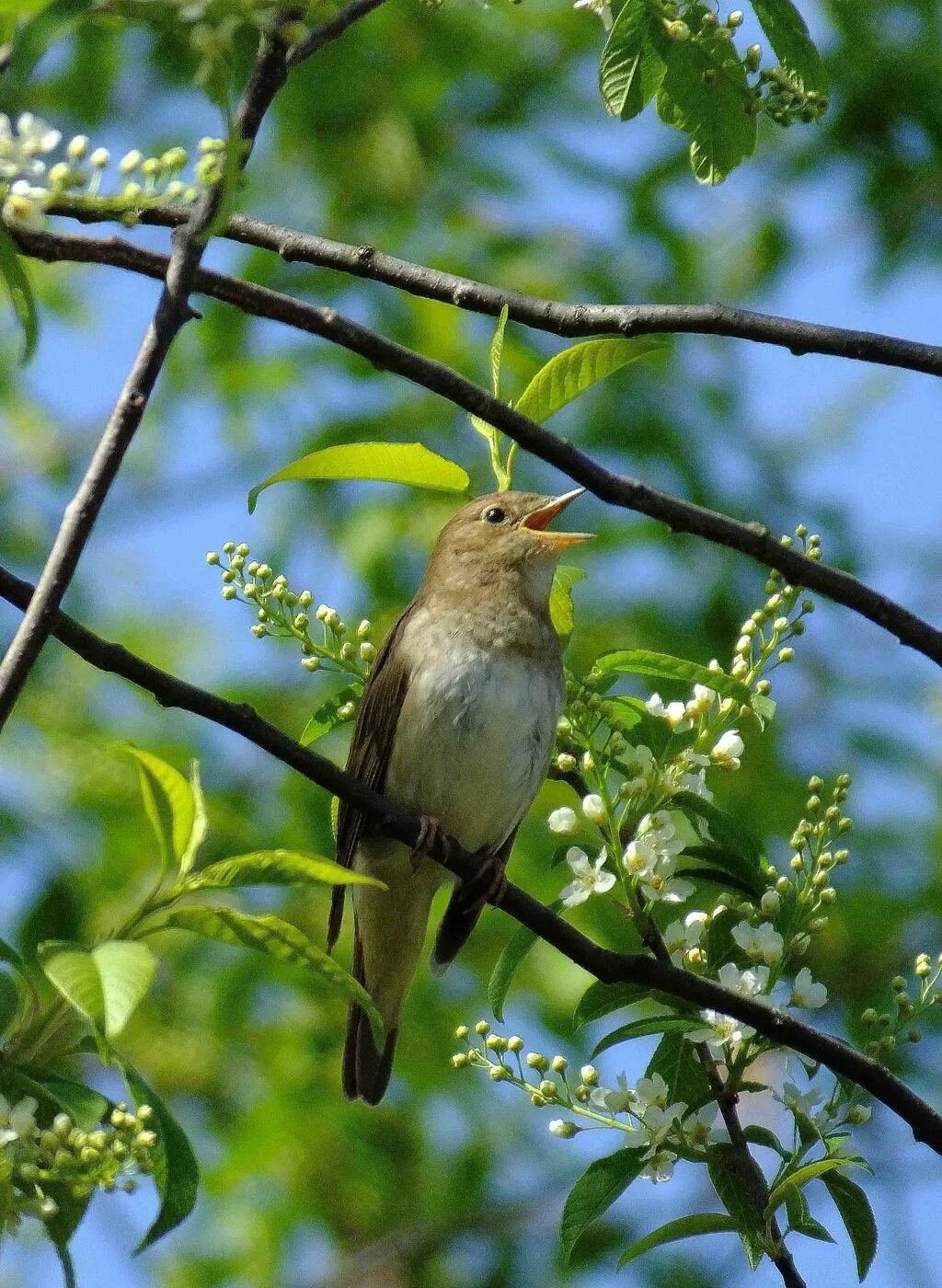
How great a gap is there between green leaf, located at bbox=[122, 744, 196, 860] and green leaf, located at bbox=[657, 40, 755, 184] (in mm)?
1594

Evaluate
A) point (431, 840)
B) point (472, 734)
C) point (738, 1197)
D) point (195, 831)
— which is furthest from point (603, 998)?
point (472, 734)

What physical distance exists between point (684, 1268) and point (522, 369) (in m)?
4.40

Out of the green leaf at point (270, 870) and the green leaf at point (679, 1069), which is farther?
the green leaf at point (679, 1069)

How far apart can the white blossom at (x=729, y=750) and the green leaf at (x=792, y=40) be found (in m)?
1.28

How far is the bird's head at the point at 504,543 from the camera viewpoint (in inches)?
215

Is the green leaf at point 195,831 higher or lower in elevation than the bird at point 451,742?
lower

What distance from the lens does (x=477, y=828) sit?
512 cm

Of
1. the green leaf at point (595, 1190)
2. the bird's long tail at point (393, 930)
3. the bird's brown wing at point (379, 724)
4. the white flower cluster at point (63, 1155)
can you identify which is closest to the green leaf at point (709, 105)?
the green leaf at point (595, 1190)

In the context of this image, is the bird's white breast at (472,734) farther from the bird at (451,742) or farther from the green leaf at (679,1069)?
the green leaf at (679,1069)

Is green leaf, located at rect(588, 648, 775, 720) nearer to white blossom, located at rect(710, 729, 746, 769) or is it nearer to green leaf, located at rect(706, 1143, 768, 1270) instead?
white blossom, located at rect(710, 729, 746, 769)

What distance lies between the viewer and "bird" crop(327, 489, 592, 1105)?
487 cm

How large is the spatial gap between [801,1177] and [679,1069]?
0.38 meters

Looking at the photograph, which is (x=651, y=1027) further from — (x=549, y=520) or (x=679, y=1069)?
(x=549, y=520)

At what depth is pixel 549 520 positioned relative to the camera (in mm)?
5793
